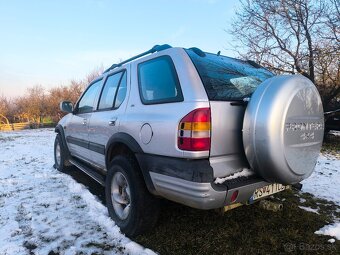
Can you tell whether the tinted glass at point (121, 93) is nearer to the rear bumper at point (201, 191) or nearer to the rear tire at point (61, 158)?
the rear bumper at point (201, 191)

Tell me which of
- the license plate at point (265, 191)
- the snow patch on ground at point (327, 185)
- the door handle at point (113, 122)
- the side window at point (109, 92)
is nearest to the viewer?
the license plate at point (265, 191)

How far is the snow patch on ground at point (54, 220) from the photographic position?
2.97m

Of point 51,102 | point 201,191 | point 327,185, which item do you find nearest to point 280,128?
point 201,191

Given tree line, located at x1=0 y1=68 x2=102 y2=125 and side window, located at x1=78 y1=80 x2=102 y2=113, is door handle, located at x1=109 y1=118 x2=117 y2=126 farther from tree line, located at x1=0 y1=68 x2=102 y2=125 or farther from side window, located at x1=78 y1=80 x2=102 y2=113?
tree line, located at x1=0 y1=68 x2=102 y2=125

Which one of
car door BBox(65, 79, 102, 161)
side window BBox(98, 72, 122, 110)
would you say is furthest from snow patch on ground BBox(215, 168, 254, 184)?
car door BBox(65, 79, 102, 161)

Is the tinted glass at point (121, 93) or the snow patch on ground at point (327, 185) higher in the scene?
the tinted glass at point (121, 93)

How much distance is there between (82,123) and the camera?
470cm

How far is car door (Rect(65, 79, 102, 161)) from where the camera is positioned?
4534 millimetres

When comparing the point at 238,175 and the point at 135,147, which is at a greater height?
the point at 135,147

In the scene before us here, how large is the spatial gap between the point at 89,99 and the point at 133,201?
2.33 m

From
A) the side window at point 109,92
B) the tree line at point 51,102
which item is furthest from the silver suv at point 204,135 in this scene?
the tree line at point 51,102

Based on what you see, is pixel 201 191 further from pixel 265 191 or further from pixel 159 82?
pixel 159 82

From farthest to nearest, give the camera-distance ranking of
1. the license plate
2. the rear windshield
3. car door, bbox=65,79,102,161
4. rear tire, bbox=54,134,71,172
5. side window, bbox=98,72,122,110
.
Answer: rear tire, bbox=54,134,71,172 < car door, bbox=65,79,102,161 < side window, bbox=98,72,122,110 < the license plate < the rear windshield

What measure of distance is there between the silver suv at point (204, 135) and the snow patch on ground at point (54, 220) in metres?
0.25
